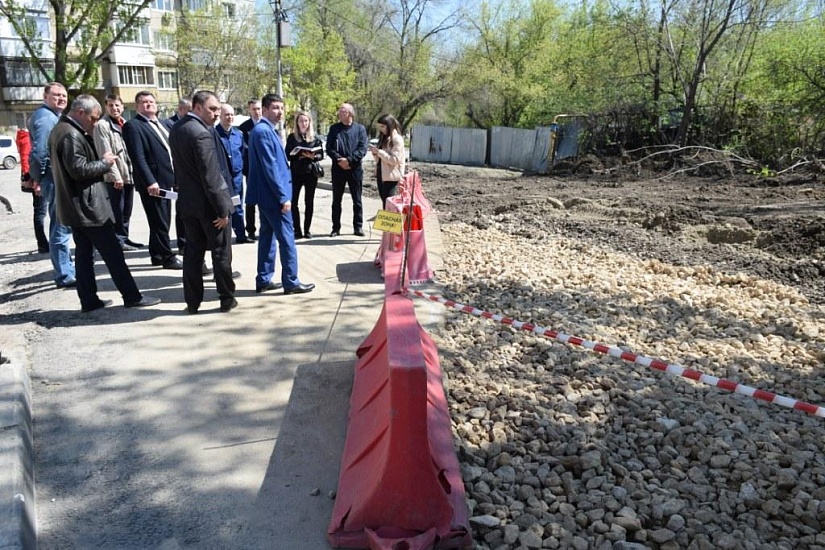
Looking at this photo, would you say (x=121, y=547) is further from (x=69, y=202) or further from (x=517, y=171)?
(x=517, y=171)

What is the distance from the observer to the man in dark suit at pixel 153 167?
22.7ft

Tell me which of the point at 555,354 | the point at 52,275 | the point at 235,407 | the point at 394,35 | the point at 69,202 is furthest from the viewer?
the point at 394,35

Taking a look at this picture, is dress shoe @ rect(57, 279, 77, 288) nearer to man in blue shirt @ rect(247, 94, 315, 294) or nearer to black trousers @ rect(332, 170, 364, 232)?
man in blue shirt @ rect(247, 94, 315, 294)

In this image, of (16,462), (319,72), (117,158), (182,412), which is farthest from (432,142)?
(16,462)

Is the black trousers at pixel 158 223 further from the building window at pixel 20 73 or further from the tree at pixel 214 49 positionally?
the building window at pixel 20 73

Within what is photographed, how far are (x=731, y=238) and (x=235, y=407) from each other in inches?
317

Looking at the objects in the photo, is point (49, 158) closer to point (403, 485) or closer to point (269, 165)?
point (269, 165)

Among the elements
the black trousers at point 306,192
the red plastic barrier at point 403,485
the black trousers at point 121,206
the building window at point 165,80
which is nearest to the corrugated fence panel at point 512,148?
the black trousers at point 306,192

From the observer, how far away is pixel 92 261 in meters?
5.71

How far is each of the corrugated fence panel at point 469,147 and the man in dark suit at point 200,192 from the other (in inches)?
890

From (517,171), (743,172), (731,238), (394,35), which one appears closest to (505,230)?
(731,238)

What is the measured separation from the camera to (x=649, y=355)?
191 inches

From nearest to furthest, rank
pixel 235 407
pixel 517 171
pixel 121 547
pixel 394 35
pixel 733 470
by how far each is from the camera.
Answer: pixel 121 547
pixel 733 470
pixel 235 407
pixel 517 171
pixel 394 35

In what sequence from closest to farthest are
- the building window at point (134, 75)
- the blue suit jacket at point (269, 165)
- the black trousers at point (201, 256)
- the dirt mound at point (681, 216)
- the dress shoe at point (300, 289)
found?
the black trousers at point (201, 256), the blue suit jacket at point (269, 165), the dress shoe at point (300, 289), the dirt mound at point (681, 216), the building window at point (134, 75)
